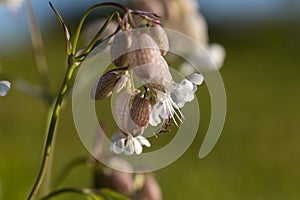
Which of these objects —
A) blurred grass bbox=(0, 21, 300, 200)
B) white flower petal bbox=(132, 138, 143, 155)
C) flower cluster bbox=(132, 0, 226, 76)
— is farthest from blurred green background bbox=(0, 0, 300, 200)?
white flower petal bbox=(132, 138, 143, 155)

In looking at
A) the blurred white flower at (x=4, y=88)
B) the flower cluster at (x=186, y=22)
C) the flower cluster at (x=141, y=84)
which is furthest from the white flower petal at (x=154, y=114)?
the flower cluster at (x=186, y=22)

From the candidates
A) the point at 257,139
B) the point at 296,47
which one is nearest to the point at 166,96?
the point at 257,139

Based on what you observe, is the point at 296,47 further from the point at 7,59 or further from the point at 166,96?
the point at 166,96

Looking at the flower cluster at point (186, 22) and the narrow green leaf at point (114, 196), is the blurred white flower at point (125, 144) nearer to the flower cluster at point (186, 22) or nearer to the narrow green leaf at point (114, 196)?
the narrow green leaf at point (114, 196)

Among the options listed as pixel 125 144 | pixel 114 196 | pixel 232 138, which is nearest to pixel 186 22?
pixel 114 196

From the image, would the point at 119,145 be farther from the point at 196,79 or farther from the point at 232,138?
the point at 232,138

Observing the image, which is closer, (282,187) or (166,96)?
(166,96)
